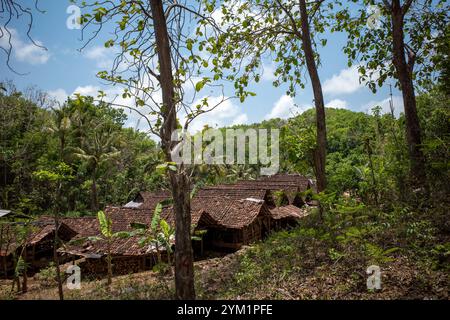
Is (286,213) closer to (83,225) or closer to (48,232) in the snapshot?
(83,225)

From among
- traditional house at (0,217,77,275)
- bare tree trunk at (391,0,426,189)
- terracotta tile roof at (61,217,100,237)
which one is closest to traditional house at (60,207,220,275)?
traditional house at (0,217,77,275)

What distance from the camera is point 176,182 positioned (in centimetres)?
462

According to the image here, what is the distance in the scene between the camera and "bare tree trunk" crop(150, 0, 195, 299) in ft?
15.2

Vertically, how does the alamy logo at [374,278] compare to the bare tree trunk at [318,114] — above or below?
below

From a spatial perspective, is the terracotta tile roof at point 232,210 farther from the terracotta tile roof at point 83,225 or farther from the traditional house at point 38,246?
the traditional house at point 38,246

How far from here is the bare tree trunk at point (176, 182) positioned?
4.62 metres

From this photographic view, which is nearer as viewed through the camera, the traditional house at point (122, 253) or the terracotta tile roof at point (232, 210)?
the traditional house at point (122, 253)

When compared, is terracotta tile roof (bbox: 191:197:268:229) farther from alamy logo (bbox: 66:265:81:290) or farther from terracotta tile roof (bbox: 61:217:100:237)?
alamy logo (bbox: 66:265:81:290)

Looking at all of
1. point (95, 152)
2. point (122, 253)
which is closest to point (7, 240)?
point (122, 253)

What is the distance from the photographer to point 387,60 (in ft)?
29.7

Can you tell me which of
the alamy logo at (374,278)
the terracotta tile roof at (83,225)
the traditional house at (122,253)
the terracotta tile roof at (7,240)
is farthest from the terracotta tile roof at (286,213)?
the alamy logo at (374,278)
